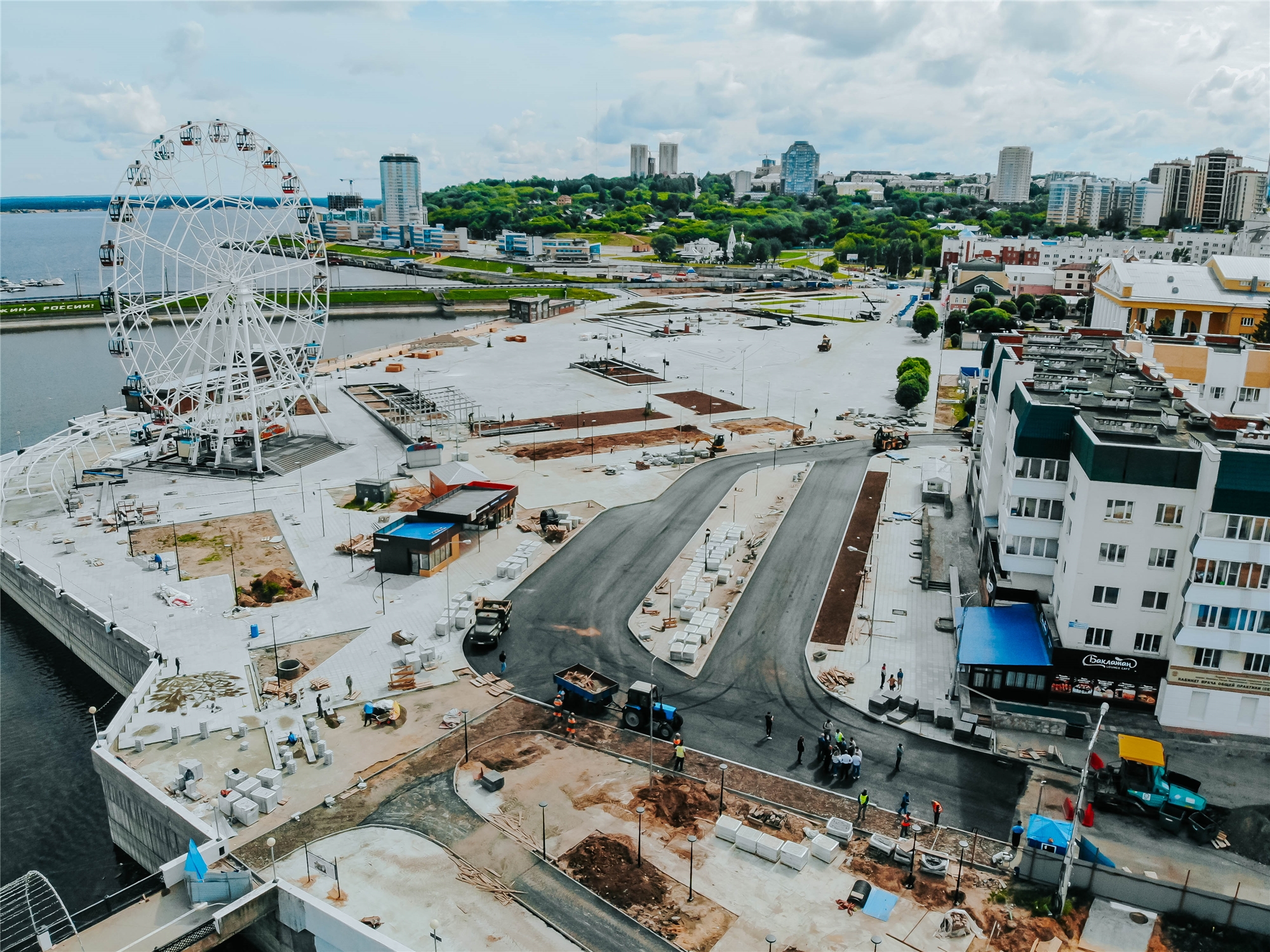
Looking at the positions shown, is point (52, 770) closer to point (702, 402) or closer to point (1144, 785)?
point (1144, 785)

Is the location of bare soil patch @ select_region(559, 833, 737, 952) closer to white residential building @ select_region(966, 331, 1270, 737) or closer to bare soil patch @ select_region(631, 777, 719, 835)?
bare soil patch @ select_region(631, 777, 719, 835)

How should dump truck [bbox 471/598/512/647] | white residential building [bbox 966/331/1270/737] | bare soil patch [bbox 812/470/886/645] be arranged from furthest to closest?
bare soil patch [bbox 812/470/886/645] < dump truck [bbox 471/598/512/647] < white residential building [bbox 966/331/1270/737]

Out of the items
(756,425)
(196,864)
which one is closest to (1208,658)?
(196,864)

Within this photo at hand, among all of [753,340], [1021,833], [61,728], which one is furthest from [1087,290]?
[61,728]

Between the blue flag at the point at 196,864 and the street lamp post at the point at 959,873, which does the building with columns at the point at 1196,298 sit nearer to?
the street lamp post at the point at 959,873

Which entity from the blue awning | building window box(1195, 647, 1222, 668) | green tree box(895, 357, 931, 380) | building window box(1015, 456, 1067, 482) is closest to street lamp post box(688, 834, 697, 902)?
the blue awning

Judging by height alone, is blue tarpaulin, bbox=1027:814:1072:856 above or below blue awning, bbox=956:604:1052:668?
below
